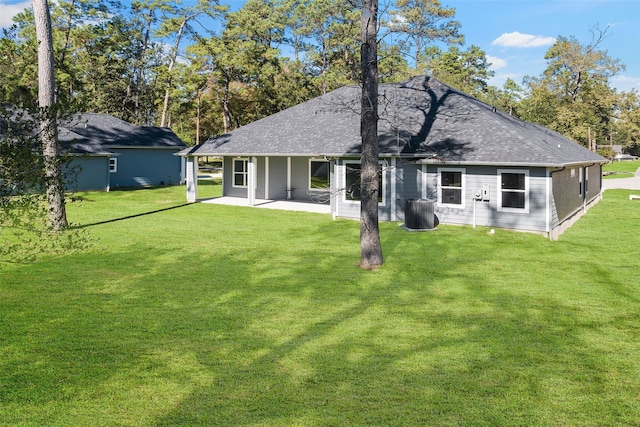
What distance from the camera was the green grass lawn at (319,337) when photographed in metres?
5.10

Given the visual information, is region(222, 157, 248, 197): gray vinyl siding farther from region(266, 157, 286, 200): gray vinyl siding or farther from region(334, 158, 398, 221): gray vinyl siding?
region(334, 158, 398, 221): gray vinyl siding

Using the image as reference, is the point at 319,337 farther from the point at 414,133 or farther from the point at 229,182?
the point at 229,182

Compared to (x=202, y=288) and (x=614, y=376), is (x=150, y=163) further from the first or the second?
(x=614, y=376)

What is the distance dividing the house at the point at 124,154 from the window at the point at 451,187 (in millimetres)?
22200

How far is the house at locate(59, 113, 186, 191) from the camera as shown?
32031 mm

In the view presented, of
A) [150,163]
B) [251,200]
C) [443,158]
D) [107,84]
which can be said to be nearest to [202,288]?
[443,158]

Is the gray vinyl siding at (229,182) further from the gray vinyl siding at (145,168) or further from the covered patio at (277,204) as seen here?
the gray vinyl siding at (145,168)

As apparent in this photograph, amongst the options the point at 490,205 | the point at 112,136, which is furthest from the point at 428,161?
the point at 112,136

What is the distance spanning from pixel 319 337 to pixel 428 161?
41.5 ft

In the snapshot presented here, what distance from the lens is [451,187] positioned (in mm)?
18469

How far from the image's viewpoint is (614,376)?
5891mm

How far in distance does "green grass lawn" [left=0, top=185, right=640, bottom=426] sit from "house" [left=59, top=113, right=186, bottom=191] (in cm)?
1998

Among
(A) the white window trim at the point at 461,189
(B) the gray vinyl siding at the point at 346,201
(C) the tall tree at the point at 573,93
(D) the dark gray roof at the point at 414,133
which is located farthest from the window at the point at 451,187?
(C) the tall tree at the point at 573,93

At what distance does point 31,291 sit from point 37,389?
4718 mm
